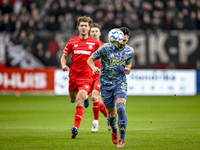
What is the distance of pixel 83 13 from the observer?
2314cm

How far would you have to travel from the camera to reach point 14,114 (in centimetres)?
1329

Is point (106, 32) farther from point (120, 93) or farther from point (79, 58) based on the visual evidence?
point (120, 93)

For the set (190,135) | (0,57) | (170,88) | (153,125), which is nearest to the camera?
(190,135)

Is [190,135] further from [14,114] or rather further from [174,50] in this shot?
[174,50]

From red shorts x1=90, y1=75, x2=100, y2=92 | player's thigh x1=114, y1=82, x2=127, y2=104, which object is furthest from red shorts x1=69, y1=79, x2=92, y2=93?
player's thigh x1=114, y1=82, x2=127, y2=104

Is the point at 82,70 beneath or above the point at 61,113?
above

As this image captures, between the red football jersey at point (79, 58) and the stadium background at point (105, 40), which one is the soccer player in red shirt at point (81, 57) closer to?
the red football jersey at point (79, 58)

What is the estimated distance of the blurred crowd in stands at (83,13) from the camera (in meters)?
21.7

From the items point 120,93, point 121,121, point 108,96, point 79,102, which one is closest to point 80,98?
point 79,102

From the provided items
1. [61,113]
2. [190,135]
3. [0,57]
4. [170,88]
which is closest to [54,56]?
[0,57]

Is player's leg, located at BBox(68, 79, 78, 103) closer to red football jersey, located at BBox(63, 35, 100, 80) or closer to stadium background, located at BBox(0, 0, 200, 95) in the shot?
red football jersey, located at BBox(63, 35, 100, 80)

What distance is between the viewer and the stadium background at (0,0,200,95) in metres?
21.2

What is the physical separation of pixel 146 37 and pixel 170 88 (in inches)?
116

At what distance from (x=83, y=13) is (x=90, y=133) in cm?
1494
